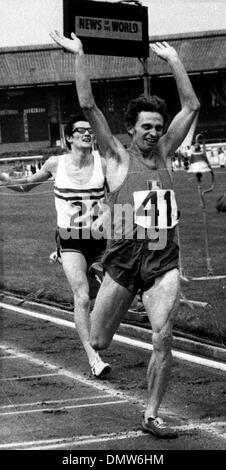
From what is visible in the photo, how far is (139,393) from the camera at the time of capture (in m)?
8.24

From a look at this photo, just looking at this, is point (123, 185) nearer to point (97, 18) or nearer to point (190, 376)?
point (190, 376)

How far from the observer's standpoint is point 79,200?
9.52m

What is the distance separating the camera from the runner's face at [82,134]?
31.7ft

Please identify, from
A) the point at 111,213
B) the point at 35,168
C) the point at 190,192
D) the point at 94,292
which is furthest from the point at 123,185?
the point at 35,168

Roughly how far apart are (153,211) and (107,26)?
12.7ft

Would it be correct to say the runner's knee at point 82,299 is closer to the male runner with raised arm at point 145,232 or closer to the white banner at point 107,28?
the male runner with raised arm at point 145,232

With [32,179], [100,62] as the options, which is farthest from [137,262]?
[100,62]

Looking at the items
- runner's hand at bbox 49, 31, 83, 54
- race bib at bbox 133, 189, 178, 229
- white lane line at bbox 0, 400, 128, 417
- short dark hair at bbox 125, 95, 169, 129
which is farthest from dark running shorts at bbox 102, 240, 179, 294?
runner's hand at bbox 49, 31, 83, 54

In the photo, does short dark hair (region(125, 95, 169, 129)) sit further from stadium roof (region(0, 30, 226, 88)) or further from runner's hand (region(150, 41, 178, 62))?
stadium roof (region(0, 30, 226, 88))

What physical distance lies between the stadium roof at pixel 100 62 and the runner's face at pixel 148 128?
5917 cm

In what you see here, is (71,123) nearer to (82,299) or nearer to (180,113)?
(82,299)

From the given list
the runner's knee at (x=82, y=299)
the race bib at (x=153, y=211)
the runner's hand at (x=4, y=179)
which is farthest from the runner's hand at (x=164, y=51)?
the runner's hand at (x=4, y=179)

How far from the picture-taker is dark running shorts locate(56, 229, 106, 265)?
375 inches

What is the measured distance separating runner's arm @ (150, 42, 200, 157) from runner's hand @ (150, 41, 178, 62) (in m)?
0.01
